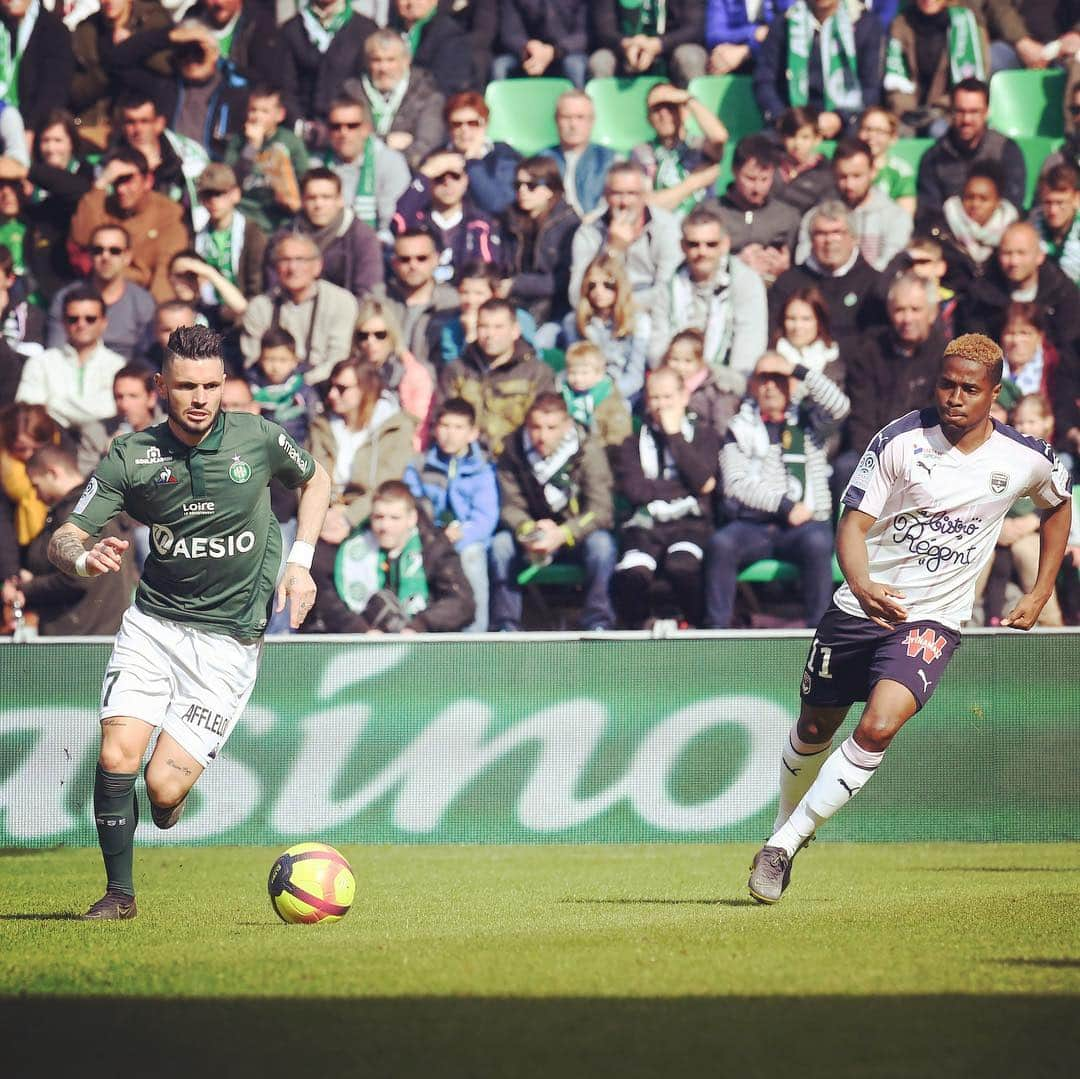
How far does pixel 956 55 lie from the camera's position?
52.4ft

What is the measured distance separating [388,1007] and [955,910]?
127 inches

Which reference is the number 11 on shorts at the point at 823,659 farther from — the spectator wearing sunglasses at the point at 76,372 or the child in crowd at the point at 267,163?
the child in crowd at the point at 267,163

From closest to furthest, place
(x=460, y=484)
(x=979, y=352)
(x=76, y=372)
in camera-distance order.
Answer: (x=979, y=352)
(x=460, y=484)
(x=76, y=372)

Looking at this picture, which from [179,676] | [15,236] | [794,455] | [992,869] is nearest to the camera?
[179,676]

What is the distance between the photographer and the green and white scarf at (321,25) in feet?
55.0

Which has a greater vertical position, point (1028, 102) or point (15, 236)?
point (1028, 102)

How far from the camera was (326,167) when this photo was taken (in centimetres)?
1569

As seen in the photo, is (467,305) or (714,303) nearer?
(714,303)

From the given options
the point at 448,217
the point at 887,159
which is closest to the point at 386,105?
the point at 448,217

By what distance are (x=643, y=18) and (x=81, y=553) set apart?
1112 centimetres

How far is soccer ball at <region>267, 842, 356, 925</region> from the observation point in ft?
24.4

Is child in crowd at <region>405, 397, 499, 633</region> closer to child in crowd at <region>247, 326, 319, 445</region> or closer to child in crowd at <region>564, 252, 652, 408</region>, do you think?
child in crowd at <region>247, 326, 319, 445</region>

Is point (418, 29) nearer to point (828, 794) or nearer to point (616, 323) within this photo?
point (616, 323)

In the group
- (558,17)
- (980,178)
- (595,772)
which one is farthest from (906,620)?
(558,17)
